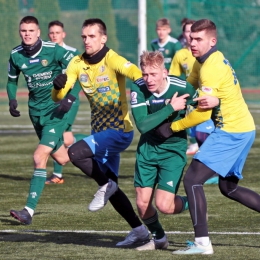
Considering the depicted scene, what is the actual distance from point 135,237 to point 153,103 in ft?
4.39

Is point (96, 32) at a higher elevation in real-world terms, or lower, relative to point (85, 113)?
higher

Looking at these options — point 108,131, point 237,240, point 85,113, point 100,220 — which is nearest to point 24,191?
point 100,220

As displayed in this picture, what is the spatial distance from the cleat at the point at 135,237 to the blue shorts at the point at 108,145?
0.69m

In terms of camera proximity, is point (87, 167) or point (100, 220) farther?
point (100, 220)

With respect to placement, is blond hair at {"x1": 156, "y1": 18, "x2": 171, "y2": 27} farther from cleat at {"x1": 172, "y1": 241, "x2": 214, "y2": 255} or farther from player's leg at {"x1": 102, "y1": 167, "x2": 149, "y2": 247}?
cleat at {"x1": 172, "y1": 241, "x2": 214, "y2": 255}

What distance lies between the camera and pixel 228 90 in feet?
23.6

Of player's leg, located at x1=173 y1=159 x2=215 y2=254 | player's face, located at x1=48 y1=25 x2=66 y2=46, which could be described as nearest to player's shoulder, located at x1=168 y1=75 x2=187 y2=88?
player's leg, located at x1=173 y1=159 x2=215 y2=254

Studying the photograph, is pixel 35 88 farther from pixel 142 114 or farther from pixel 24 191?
A: pixel 142 114

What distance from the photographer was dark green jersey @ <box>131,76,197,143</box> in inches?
281

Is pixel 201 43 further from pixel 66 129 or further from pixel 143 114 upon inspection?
pixel 66 129

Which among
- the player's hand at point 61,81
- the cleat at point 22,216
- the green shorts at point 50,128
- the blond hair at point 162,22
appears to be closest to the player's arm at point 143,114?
the player's hand at point 61,81

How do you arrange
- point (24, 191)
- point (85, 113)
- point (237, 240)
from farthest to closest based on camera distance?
point (85, 113)
point (24, 191)
point (237, 240)

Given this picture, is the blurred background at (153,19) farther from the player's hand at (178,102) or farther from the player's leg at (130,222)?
the player's hand at (178,102)

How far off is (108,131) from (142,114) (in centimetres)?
98
